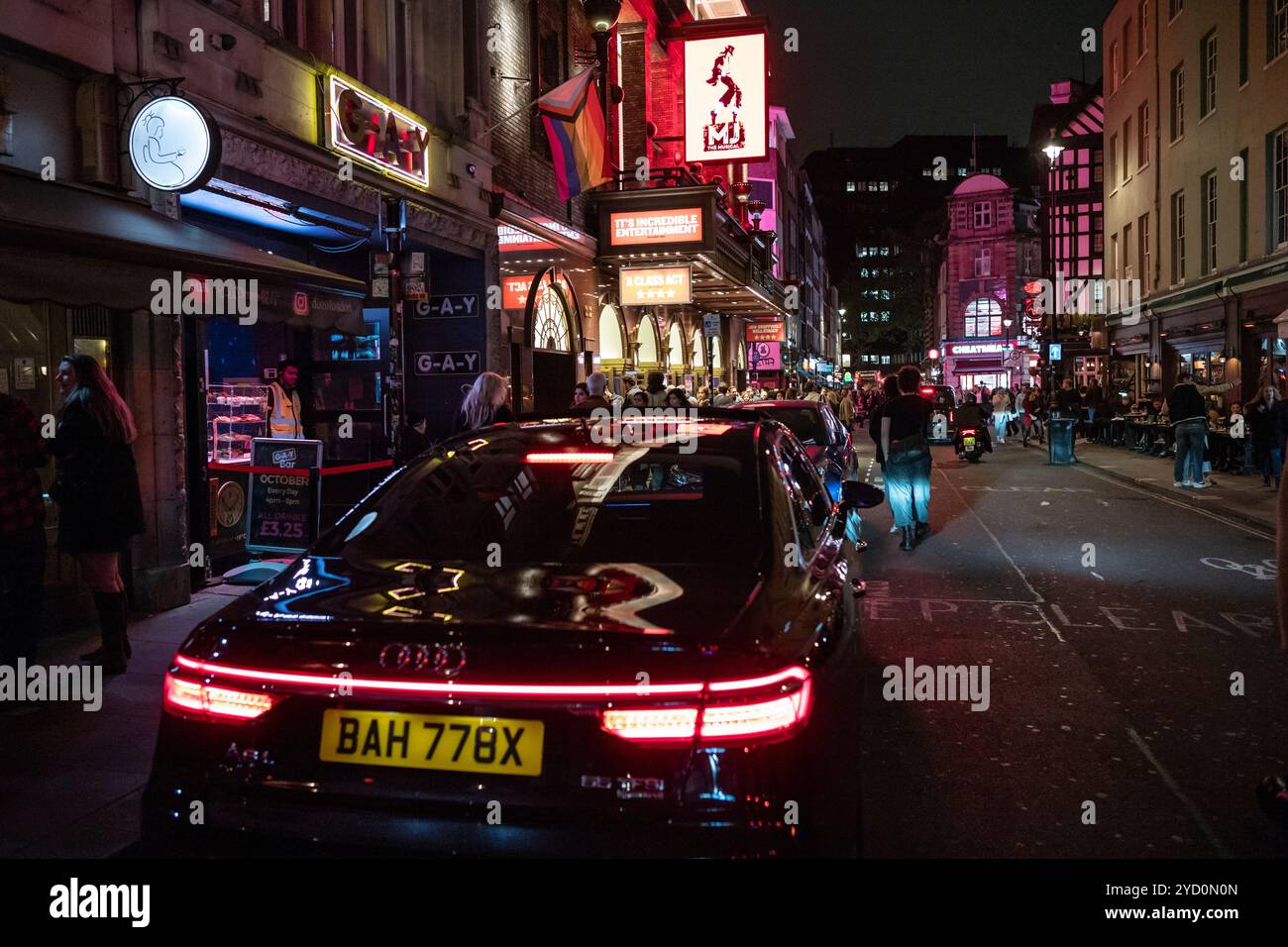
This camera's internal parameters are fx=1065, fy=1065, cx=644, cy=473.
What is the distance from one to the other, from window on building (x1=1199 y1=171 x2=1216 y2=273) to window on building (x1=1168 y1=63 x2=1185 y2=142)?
2643 mm

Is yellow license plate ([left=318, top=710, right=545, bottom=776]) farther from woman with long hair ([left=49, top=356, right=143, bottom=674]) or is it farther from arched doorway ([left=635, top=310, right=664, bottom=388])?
arched doorway ([left=635, top=310, right=664, bottom=388])

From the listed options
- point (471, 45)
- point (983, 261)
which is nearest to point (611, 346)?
point (471, 45)

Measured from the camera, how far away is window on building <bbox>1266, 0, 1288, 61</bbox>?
22.2 meters

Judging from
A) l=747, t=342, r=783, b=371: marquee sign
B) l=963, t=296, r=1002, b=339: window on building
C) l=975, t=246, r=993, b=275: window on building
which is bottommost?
l=747, t=342, r=783, b=371: marquee sign

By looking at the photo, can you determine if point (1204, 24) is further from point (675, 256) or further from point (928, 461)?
point (928, 461)

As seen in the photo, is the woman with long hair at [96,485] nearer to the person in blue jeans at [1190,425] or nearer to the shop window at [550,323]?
the shop window at [550,323]

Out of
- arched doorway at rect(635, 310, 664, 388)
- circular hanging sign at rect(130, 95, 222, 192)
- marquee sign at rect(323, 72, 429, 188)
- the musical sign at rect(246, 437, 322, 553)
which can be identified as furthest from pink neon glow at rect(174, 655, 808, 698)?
arched doorway at rect(635, 310, 664, 388)

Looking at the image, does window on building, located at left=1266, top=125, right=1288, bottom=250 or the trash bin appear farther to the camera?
the trash bin

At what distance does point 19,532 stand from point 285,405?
6957mm

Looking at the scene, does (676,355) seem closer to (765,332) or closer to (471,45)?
(765,332)

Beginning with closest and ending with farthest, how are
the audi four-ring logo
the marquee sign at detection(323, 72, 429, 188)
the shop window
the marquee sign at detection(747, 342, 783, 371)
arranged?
the audi four-ring logo → the marquee sign at detection(323, 72, 429, 188) → the shop window → the marquee sign at detection(747, 342, 783, 371)

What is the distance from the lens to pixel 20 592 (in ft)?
20.4

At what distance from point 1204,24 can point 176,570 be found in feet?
93.1

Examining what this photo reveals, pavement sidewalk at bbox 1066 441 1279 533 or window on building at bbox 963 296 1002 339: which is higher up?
window on building at bbox 963 296 1002 339
